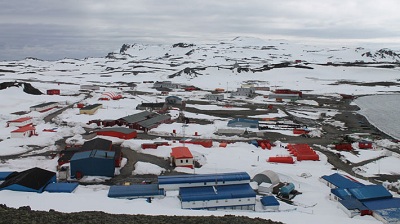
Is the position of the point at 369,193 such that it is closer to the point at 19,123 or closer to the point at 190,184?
the point at 190,184

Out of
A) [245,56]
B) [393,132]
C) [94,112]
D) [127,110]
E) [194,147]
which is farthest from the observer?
[245,56]

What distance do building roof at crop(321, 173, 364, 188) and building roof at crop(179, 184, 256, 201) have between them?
3.39 meters

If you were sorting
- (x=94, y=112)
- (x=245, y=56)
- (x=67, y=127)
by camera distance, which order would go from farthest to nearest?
(x=245, y=56), (x=94, y=112), (x=67, y=127)

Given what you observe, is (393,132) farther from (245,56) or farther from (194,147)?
(245,56)

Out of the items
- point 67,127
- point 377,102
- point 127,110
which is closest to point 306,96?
point 377,102

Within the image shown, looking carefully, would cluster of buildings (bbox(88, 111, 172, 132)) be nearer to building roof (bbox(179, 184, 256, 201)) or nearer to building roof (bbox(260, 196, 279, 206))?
building roof (bbox(179, 184, 256, 201))

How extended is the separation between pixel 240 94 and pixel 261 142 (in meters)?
22.8

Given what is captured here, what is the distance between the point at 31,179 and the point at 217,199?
6109 millimetres

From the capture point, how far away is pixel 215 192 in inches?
453

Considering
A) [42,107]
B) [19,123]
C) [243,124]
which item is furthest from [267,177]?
[42,107]

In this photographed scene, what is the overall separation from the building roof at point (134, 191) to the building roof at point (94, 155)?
8.90ft

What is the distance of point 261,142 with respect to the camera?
18.9 meters

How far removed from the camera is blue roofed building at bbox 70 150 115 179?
1383 centimetres

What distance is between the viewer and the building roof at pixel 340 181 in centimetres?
1265
